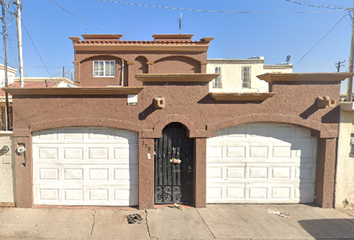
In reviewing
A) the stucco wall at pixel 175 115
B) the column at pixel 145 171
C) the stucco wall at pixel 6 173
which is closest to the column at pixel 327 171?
the stucco wall at pixel 175 115

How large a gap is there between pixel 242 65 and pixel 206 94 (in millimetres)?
17412

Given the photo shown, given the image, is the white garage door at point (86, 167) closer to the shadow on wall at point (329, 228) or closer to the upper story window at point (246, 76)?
the shadow on wall at point (329, 228)

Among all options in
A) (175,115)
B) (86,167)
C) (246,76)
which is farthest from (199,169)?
(246,76)

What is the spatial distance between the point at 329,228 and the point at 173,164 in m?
4.60

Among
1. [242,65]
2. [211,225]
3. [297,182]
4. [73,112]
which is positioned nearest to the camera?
[211,225]

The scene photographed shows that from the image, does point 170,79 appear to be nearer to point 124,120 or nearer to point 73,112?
point 124,120

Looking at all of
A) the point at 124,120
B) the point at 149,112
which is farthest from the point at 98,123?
the point at 149,112

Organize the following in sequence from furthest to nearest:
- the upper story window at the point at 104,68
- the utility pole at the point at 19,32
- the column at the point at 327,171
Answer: the upper story window at the point at 104,68 < the utility pole at the point at 19,32 < the column at the point at 327,171

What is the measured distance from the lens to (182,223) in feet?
18.5

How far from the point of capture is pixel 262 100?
6.36m

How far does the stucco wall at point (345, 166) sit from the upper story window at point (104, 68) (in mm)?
14062

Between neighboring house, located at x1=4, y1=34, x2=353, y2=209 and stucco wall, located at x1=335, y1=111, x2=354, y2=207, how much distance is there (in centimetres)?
22

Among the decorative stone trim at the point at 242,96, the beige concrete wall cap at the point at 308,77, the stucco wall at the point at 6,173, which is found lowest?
the stucco wall at the point at 6,173

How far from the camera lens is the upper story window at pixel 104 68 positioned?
15.4m
